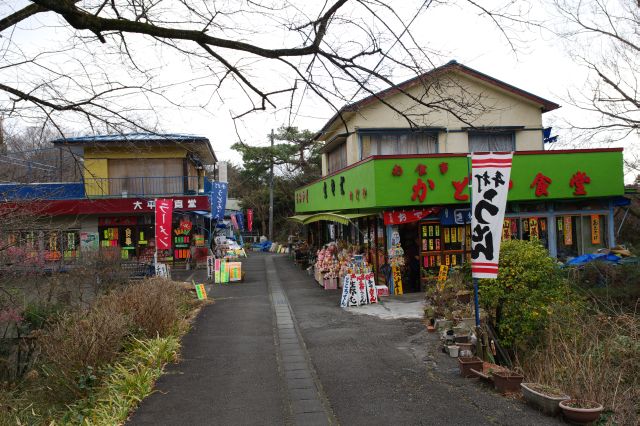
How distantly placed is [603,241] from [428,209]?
614cm

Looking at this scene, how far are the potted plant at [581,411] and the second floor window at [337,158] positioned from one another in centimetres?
1732

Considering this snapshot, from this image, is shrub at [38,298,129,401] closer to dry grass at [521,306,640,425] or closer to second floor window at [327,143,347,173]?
dry grass at [521,306,640,425]

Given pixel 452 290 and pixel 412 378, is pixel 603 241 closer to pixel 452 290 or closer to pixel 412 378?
pixel 452 290

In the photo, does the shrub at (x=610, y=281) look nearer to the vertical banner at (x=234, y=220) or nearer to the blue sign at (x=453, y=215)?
the blue sign at (x=453, y=215)

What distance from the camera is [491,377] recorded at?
706 centimetres

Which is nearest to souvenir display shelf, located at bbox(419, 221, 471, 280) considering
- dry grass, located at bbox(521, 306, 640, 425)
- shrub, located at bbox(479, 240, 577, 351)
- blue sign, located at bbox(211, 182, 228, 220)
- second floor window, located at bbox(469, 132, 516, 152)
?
second floor window, located at bbox(469, 132, 516, 152)

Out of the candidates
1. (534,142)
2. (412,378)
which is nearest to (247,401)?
(412,378)

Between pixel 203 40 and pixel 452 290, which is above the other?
pixel 203 40

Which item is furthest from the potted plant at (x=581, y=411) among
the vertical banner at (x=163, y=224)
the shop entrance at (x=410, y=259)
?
the vertical banner at (x=163, y=224)

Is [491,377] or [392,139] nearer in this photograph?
[491,377]

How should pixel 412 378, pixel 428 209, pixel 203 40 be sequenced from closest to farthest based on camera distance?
pixel 203 40 → pixel 412 378 → pixel 428 209

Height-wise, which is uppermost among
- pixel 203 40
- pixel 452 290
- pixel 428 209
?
pixel 203 40

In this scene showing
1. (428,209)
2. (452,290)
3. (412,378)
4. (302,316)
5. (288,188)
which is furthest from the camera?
(288,188)

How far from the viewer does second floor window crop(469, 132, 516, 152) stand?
65.7 feet
